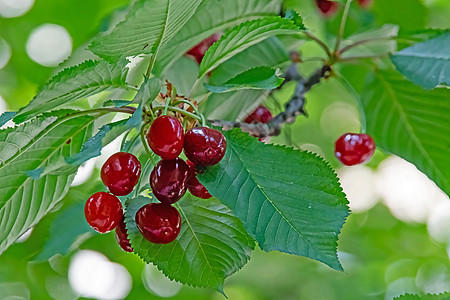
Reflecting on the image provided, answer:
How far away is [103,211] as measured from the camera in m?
0.88

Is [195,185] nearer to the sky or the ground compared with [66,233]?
nearer to the sky

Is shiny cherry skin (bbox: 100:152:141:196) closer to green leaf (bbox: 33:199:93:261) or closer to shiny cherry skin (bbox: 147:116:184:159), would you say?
shiny cherry skin (bbox: 147:116:184:159)

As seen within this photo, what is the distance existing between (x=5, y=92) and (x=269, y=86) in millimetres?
2226

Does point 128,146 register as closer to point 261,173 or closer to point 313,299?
point 261,173

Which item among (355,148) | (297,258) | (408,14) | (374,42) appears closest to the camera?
(355,148)

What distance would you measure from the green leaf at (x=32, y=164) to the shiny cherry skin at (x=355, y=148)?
0.63m

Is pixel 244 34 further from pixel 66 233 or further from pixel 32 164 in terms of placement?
pixel 66 233

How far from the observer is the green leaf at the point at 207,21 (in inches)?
40.1

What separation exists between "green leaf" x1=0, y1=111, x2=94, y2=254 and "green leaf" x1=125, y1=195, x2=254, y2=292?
178 mm

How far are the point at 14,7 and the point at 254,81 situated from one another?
1.93 m

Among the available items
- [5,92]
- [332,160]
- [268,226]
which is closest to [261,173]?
[268,226]

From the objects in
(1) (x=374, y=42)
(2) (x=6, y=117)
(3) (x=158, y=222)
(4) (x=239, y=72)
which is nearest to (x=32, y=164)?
(2) (x=6, y=117)

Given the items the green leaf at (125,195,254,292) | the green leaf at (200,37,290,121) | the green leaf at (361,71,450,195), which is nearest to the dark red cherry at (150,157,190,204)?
the green leaf at (125,195,254,292)

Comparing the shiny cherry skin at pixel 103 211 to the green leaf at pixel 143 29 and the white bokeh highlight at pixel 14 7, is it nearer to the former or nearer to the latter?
the green leaf at pixel 143 29
